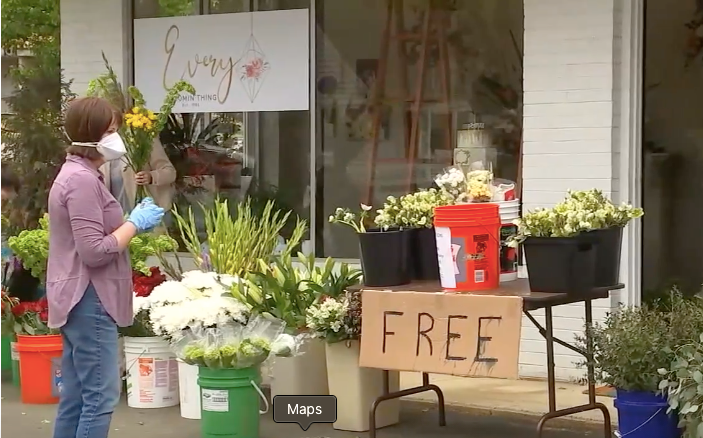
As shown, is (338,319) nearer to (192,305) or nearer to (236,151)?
(192,305)

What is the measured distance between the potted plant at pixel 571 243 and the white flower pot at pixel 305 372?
1.64 m

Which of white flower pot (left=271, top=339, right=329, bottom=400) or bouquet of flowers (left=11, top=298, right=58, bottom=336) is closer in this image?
white flower pot (left=271, top=339, right=329, bottom=400)

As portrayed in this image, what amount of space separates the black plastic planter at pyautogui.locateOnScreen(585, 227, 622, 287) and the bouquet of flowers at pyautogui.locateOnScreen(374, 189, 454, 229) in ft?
2.56

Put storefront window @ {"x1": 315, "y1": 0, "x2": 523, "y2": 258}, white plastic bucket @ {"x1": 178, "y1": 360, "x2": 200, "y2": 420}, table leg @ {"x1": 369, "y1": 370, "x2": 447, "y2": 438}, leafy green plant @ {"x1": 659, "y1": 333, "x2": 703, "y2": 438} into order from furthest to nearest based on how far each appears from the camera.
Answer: storefront window @ {"x1": 315, "y1": 0, "x2": 523, "y2": 258} < white plastic bucket @ {"x1": 178, "y1": 360, "x2": 200, "y2": 420} < table leg @ {"x1": 369, "y1": 370, "x2": 447, "y2": 438} < leafy green plant @ {"x1": 659, "y1": 333, "x2": 703, "y2": 438}

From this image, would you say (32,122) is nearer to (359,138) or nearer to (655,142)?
(359,138)

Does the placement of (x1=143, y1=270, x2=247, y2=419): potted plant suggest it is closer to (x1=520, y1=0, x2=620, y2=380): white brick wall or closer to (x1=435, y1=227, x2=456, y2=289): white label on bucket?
(x1=435, y1=227, x2=456, y2=289): white label on bucket

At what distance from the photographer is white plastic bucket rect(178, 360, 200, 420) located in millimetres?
6406

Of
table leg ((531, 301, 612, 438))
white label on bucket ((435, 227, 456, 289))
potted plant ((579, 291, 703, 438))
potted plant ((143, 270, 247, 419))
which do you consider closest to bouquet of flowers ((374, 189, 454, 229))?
white label on bucket ((435, 227, 456, 289))

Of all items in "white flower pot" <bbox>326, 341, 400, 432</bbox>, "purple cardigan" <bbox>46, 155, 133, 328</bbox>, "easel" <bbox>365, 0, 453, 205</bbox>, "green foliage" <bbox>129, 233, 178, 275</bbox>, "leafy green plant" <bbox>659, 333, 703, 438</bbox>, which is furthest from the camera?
"easel" <bbox>365, 0, 453, 205</bbox>

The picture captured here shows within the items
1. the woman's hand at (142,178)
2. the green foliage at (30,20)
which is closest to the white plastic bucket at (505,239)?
the woman's hand at (142,178)

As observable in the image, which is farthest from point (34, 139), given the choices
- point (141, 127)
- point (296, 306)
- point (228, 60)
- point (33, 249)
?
point (296, 306)

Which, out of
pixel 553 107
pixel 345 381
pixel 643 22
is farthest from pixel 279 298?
pixel 643 22

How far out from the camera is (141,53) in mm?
8883

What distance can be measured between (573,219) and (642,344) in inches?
25.9
